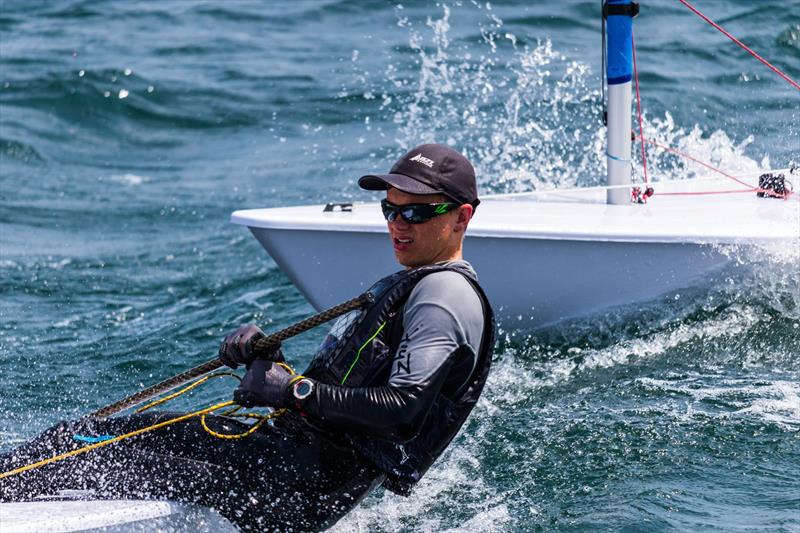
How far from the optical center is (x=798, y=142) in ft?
24.4

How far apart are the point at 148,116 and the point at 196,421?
368 inches

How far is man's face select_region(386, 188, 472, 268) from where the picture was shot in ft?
9.86

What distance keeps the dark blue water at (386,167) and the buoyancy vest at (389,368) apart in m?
0.71

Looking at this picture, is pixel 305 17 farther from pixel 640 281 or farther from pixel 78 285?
pixel 640 281

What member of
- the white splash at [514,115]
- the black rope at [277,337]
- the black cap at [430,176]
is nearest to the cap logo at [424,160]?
the black cap at [430,176]

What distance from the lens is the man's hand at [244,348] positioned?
2.99 m

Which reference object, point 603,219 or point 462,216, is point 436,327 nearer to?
point 462,216

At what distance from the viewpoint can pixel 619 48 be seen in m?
5.77

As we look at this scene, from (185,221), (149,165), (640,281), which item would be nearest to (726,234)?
(640,281)

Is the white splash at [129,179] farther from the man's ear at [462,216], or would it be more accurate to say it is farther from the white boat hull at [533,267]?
the man's ear at [462,216]

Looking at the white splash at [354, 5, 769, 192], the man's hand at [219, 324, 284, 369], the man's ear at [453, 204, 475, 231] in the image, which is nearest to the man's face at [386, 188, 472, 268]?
the man's ear at [453, 204, 475, 231]

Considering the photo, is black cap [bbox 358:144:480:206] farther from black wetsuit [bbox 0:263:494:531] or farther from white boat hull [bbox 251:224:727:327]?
white boat hull [bbox 251:224:727:327]

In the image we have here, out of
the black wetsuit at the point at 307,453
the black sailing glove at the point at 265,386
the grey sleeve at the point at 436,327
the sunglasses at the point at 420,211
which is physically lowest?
the black wetsuit at the point at 307,453

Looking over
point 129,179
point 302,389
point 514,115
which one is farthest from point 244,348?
point 129,179
